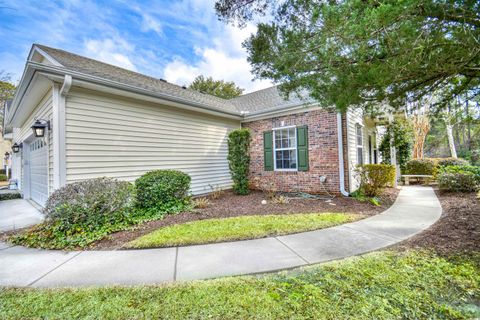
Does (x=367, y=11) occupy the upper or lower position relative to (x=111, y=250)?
upper

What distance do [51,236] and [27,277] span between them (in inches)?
56.1

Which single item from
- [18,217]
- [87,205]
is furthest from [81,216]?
[18,217]

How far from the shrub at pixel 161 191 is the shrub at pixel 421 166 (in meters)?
12.5

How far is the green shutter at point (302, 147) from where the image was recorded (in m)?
7.64

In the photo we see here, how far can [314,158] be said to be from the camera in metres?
7.52

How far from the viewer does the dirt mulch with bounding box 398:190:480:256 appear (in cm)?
314

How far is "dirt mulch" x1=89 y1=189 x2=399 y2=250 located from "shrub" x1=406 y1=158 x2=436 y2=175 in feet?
21.6

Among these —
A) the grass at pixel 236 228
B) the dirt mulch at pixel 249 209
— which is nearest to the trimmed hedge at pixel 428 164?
Result: the dirt mulch at pixel 249 209

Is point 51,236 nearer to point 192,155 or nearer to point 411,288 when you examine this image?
point 192,155

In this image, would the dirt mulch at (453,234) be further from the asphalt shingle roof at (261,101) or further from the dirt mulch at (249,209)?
the asphalt shingle roof at (261,101)

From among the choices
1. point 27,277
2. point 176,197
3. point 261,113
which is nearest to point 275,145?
point 261,113

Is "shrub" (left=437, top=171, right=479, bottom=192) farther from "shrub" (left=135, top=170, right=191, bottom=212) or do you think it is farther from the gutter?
"shrub" (left=135, top=170, right=191, bottom=212)

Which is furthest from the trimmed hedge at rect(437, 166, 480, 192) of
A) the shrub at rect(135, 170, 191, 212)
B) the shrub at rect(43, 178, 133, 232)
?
the shrub at rect(43, 178, 133, 232)

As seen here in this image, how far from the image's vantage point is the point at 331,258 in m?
2.92
